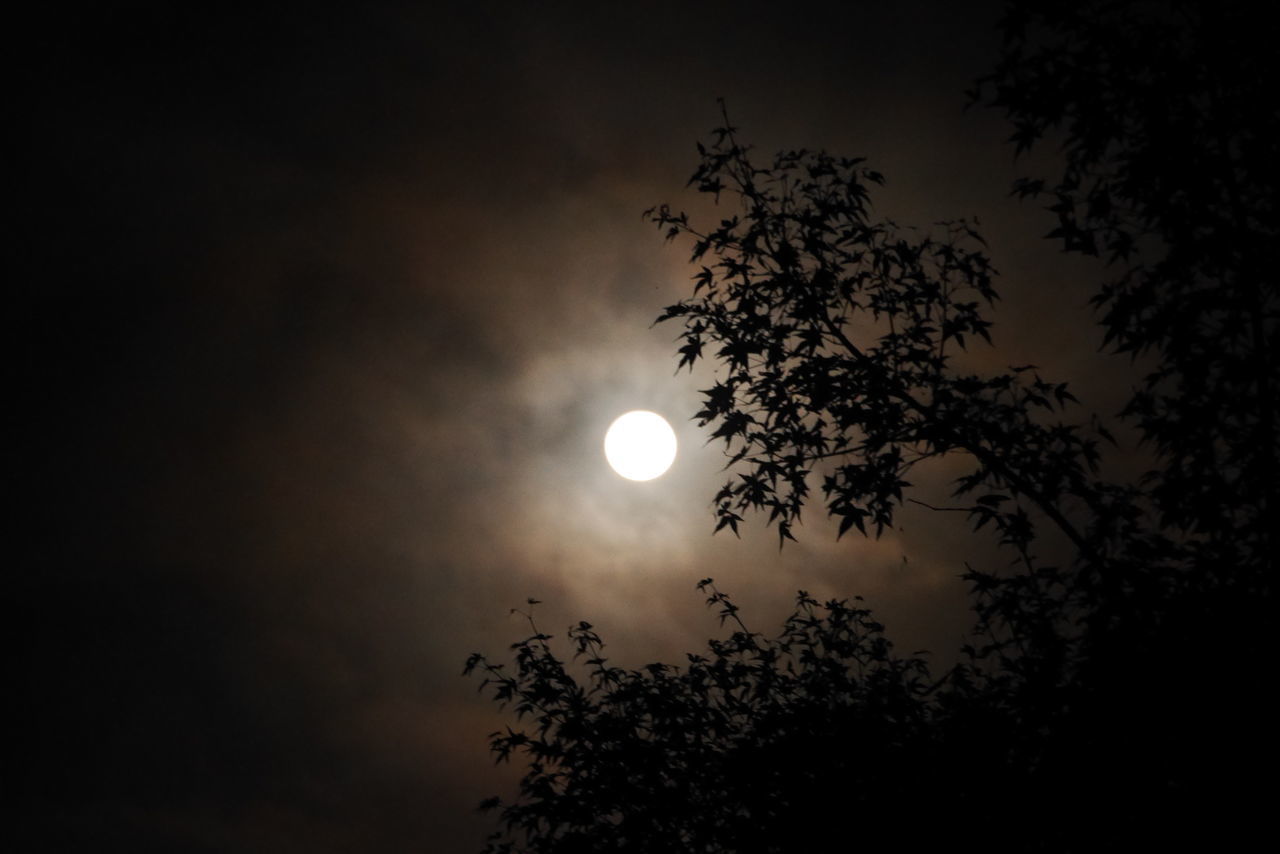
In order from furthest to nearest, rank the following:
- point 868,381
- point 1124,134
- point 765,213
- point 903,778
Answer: point 765,213 → point 868,381 → point 903,778 → point 1124,134

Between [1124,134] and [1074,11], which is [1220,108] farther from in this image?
[1074,11]

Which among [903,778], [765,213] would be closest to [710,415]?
[765,213]

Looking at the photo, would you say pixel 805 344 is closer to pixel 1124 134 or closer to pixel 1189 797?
pixel 1124 134

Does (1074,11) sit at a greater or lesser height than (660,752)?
greater

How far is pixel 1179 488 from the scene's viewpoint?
8141mm

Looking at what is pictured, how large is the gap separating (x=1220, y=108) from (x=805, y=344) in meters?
4.80

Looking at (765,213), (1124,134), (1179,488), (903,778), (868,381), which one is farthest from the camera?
(765,213)

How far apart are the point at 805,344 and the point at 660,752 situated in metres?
5.76

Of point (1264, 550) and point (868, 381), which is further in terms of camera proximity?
point (868, 381)

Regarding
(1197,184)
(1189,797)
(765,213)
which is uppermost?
(765,213)

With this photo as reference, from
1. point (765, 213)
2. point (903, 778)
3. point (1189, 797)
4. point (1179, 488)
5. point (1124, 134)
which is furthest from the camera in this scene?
point (765, 213)

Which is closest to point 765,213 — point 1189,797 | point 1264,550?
point 1264,550

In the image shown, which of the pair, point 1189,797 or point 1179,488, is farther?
point 1179,488

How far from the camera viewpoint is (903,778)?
960 centimetres
